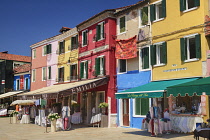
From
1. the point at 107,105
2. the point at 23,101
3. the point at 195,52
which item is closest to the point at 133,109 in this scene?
the point at 107,105

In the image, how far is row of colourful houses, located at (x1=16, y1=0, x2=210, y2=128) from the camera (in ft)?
53.2

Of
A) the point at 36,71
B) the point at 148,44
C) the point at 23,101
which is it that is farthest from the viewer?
the point at 36,71

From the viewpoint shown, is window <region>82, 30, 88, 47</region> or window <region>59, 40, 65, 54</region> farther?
window <region>59, 40, 65, 54</region>

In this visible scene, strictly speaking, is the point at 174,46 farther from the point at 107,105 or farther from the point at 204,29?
the point at 107,105

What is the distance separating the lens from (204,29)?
51.0ft

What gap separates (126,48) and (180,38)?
5157 millimetres

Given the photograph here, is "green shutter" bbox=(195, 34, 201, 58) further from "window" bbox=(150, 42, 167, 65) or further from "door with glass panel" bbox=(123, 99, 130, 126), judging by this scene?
"door with glass panel" bbox=(123, 99, 130, 126)

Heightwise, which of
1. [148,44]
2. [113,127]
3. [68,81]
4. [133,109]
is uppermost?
[148,44]

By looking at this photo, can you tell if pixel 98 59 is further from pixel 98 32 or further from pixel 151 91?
pixel 151 91

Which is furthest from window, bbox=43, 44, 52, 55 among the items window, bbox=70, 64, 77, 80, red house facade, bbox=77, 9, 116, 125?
red house facade, bbox=77, 9, 116, 125

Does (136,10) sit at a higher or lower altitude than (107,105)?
higher

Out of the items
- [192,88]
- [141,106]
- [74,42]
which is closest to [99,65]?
[74,42]

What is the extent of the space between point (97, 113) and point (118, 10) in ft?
28.2

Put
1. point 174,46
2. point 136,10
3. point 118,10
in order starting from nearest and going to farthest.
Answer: point 174,46
point 136,10
point 118,10
